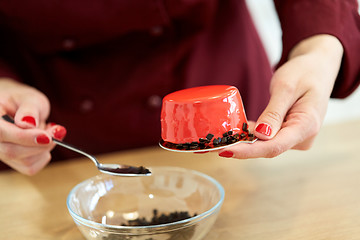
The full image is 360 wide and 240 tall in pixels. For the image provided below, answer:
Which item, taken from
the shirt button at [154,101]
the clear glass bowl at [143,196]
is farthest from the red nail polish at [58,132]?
the shirt button at [154,101]

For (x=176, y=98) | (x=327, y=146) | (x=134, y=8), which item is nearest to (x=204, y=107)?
(x=176, y=98)

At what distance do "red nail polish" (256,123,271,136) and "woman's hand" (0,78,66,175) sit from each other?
1.48 feet

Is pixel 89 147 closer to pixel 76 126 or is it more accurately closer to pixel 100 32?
pixel 76 126

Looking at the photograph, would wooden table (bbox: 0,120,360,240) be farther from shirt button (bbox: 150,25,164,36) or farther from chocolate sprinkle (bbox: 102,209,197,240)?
shirt button (bbox: 150,25,164,36)

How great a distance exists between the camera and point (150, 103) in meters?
1.24

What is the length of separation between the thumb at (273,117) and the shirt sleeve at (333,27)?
0.23 m

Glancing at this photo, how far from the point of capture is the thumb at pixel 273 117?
689 millimetres

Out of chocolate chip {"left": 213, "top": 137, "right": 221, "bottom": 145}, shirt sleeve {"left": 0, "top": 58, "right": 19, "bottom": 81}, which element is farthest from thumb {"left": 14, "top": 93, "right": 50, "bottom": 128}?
chocolate chip {"left": 213, "top": 137, "right": 221, "bottom": 145}

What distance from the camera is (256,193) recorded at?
923 mm

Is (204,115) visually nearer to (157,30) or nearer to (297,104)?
(297,104)

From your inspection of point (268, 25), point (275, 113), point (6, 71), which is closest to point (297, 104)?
point (275, 113)

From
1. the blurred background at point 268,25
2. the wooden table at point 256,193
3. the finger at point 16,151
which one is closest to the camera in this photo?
the wooden table at point 256,193

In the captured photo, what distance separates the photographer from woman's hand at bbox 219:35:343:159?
0.68 meters

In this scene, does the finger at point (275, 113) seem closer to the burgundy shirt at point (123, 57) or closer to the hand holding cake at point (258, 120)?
the hand holding cake at point (258, 120)
